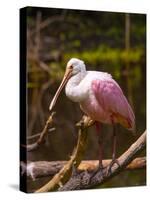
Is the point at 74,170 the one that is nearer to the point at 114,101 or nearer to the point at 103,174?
the point at 103,174

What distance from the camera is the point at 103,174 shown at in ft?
15.9

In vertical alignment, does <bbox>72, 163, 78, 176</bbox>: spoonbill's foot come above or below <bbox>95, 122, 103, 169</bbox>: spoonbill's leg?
below

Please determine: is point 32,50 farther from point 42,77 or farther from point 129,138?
point 129,138

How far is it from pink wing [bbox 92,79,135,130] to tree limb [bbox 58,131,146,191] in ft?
0.42

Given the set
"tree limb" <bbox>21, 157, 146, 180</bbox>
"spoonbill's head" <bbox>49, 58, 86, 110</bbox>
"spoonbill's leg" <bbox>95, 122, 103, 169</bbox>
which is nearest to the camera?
"tree limb" <bbox>21, 157, 146, 180</bbox>

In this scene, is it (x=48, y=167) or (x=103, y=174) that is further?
(x=103, y=174)

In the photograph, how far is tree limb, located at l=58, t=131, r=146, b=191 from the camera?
186 inches

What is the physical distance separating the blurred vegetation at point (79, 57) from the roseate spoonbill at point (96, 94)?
43 mm

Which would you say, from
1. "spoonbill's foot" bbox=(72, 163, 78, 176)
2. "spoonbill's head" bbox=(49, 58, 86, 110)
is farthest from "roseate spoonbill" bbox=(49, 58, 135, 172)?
"spoonbill's foot" bbox=(72, 163, 78, 176)

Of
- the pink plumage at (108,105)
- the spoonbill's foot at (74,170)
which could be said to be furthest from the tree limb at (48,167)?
the pink plumage at (108,105)

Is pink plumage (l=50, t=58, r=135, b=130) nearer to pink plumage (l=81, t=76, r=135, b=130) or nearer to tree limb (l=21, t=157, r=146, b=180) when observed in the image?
pink plumage (l=81, t=76, r=135, b=130)

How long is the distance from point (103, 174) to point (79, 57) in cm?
78

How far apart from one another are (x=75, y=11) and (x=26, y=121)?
0.79 meters

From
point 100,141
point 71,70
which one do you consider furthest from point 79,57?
point 100,141
